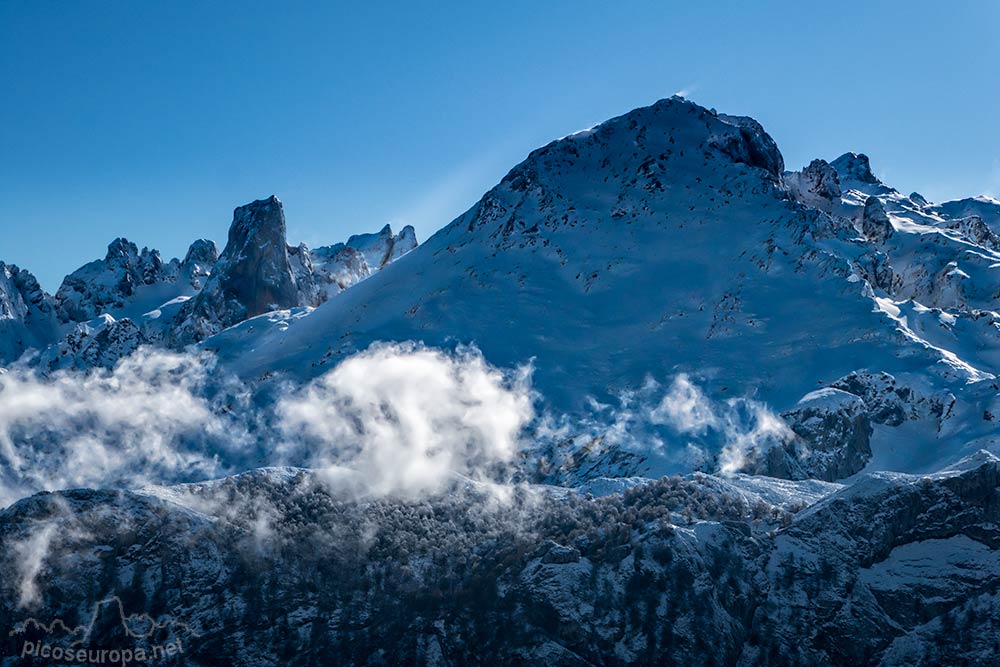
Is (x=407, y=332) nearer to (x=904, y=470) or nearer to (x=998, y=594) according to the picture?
(x=904, y=470)

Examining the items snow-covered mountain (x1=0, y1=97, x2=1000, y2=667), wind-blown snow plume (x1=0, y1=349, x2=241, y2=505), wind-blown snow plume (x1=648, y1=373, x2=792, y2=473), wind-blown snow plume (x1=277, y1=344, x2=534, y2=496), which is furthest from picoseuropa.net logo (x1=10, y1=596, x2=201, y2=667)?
wind-blown snow plume (x1=648, y1=373, x2=792, y2=473)

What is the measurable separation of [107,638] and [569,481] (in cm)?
5514

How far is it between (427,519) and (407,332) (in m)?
50.9

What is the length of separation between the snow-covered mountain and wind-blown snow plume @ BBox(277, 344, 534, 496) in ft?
1.47

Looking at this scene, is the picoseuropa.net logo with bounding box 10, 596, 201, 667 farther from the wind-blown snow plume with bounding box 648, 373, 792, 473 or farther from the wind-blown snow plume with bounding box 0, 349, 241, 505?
the wind-blown snow plume with bounding box 648, 373, 792, 473

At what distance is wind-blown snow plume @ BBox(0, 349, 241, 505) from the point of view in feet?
563

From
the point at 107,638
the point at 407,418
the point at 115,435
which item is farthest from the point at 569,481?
the point at 115,435

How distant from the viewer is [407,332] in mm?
188500

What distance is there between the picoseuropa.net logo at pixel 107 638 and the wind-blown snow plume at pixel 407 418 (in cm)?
3080

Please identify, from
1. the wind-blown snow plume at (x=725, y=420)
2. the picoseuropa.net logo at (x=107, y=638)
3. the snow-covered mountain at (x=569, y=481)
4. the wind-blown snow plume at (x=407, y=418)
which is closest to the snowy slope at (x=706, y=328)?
the snow-covered mountain at (x=569, y=481)

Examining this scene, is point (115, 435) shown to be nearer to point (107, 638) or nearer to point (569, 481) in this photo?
point (107, 638)

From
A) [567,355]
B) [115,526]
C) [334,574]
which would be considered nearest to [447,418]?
[567,355]

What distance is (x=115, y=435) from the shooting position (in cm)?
18200

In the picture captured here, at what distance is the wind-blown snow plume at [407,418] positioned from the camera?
156000mm
